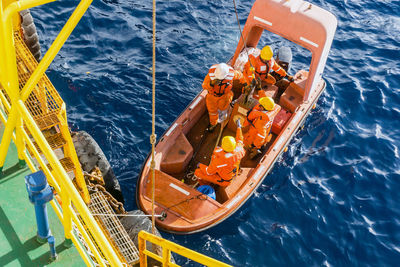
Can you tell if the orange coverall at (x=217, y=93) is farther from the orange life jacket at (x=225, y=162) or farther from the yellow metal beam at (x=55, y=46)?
the yellow metal beam at (x=55, y=46)

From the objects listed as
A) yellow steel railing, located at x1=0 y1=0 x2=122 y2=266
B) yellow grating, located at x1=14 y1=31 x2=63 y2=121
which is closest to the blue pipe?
yellow steel railing, located at x1=0 y1=0 x2=122 y2=266

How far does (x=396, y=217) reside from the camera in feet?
32.4

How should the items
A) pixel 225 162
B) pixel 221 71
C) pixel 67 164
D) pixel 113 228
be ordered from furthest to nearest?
pixel 221 71, pixel 225 162, pixel 113 228, pixel 67 164

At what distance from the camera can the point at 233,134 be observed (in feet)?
34.9

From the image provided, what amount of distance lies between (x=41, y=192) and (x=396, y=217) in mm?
8825

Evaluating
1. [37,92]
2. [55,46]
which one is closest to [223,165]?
[37,92]

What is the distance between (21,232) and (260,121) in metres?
6.33

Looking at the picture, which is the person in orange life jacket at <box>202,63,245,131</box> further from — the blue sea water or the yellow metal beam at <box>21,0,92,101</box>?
the yellow metal beam at <box>21,0,92,101</box>

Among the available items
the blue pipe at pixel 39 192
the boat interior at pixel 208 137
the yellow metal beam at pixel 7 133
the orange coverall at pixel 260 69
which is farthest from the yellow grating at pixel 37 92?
the orange coverall at pixel 260 69

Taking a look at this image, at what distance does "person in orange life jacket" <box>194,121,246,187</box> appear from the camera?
8523 millimetres

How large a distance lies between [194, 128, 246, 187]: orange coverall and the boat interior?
34cm

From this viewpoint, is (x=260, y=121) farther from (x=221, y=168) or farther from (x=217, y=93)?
(x=221, y=168)

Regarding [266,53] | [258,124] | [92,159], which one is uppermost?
[266,53]

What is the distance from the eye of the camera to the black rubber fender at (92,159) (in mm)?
8203
